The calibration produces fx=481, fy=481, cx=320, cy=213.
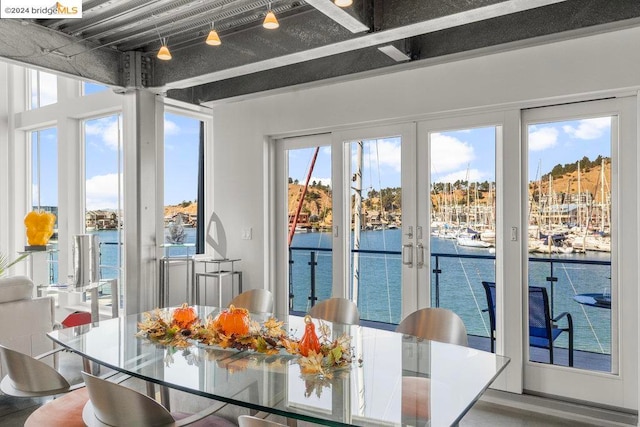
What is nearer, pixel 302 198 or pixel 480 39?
pixel 480 39

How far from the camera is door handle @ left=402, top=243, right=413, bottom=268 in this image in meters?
4.02

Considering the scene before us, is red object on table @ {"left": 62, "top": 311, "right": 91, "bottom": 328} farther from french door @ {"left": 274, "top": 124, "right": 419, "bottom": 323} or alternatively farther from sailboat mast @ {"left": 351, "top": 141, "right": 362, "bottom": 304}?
sailboat mast @ {"left": 351, "top": 141, "right": 362, "bottom": 304}

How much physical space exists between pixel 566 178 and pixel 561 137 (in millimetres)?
299

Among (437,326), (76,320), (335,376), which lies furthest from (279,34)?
(76,320)

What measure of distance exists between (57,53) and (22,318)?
6.89ft

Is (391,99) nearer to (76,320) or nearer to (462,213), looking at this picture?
(462,213)

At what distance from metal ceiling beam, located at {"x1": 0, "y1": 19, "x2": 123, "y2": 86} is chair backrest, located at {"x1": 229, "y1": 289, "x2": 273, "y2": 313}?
7.88 feet

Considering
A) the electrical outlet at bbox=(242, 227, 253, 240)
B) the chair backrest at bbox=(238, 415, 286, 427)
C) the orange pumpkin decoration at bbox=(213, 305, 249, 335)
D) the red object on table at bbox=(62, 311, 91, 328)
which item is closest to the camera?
the chair backrest at bbox=(238, 415, 286, 427)

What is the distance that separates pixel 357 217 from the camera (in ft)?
14.5

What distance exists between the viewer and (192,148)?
5.83 metres

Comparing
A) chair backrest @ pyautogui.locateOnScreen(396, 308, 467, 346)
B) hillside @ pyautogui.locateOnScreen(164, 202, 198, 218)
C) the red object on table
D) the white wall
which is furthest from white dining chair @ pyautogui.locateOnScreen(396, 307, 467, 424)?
hillside @ pyautogui.locateOnScreen(164, 202, 198, 218)

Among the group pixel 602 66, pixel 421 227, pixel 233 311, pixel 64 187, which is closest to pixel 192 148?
pixel 64 187

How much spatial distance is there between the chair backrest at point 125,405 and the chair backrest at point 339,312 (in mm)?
1527

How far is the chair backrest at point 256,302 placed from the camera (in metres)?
3.57
